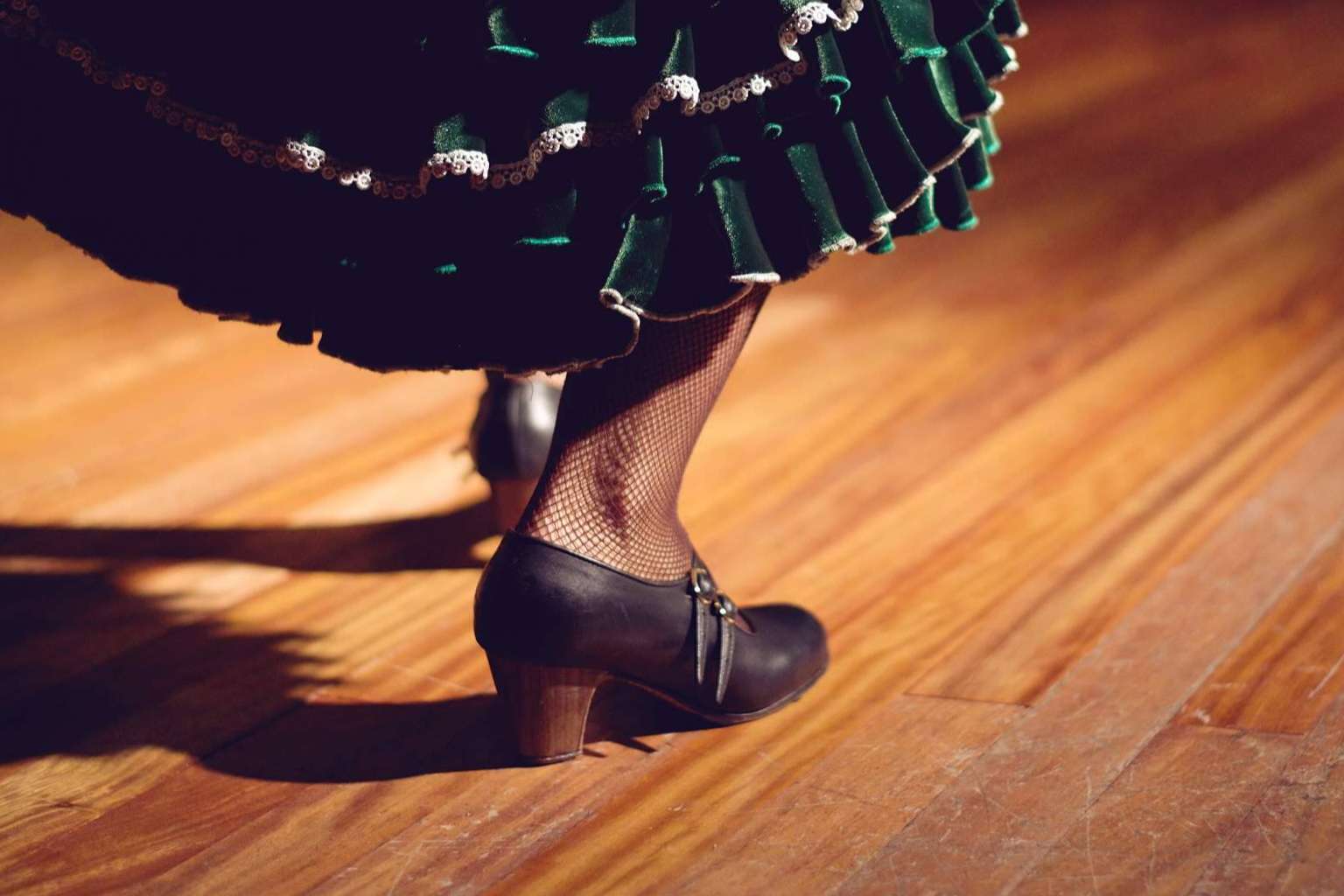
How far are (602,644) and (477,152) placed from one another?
294 mm

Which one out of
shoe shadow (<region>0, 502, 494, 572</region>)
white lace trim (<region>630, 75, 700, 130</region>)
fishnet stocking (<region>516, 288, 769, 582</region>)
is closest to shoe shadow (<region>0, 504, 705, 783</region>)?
shoe shadow (<region>0, 502, 494, 572</region>)

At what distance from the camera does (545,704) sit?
2.83 feet

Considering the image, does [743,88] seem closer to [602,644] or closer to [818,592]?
[602,644]

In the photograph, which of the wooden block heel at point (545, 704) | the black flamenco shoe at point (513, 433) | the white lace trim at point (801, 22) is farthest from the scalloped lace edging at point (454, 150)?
the black flamenco shoe at point (513, 433)

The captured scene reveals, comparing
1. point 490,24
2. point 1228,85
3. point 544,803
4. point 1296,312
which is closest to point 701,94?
point 490,24

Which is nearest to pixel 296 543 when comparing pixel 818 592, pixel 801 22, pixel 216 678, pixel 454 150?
pixel 216 678

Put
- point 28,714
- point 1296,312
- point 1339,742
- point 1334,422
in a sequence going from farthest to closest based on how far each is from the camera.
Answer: point 1296,312
point 1334,422
point 28,714
point 1339,742

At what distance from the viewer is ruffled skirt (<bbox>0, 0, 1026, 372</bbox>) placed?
2.32ft

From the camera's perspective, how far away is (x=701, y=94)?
714mm

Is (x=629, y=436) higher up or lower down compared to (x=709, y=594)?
higher up

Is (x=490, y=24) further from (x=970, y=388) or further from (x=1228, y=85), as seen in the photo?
(x=1228, y=85)

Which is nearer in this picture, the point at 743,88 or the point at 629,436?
the point at 743,88

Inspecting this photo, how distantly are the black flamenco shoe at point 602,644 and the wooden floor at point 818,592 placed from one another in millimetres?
→ 27

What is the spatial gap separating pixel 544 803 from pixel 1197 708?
39 centimetres
